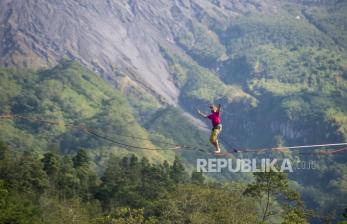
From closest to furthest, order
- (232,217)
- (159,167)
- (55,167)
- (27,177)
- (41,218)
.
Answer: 1. (232,217)
2. (41,218)
3. (27,177)
4. (55,167)
5. (159,167)

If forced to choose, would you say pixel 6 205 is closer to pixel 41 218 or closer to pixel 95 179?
pixel 41 218

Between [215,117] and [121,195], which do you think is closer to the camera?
[215,117]

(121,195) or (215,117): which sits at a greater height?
(215,117)

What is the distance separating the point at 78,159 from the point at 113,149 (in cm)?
8562

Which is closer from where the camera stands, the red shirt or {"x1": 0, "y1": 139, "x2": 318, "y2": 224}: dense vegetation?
the red shirt

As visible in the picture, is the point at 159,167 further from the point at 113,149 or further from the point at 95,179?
the point at 113,149

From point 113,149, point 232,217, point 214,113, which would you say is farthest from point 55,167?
point 113,149

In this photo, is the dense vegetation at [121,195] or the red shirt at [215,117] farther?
the dense vegetation at [121,195]

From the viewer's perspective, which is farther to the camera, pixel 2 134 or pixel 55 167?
pixel 2 134

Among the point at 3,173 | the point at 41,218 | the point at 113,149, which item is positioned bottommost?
the point at 41,218

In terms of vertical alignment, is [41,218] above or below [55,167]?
below

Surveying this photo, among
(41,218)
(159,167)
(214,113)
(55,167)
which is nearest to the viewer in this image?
(214,113)

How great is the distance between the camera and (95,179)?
10194cm

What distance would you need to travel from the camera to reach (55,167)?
98.3 m
